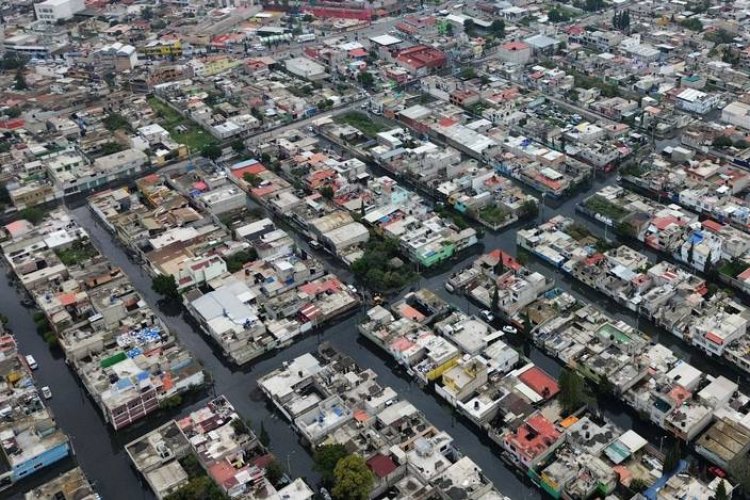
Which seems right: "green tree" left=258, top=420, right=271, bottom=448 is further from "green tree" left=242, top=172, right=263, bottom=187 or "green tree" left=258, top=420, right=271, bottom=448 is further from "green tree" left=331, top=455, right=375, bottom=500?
"green tree" left=242, top=172, right=263, bottom=187

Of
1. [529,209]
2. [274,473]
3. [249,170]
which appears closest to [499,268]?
[529,209]

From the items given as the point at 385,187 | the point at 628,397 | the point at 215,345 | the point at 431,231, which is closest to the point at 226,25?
the point at 385,187

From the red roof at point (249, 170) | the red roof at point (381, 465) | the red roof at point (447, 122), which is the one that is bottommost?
the red roof at point (381, 465)

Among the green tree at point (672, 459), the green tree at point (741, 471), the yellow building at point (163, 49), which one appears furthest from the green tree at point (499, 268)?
the yellow building at point (163, 49)

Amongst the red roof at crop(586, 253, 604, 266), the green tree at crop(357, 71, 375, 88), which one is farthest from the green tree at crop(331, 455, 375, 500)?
the green tree at crop(357, 71, 375, 88)

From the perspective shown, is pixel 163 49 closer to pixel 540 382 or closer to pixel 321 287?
pixel 321 287

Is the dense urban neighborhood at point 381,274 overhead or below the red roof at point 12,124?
below

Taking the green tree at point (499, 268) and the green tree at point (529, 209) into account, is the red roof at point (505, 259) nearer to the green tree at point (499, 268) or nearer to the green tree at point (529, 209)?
the green tree at point (499, 268)

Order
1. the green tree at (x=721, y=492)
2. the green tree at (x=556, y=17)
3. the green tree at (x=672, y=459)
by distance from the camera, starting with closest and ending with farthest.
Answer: the green tree at (x=721, y=492) → the green tree at (x=672, y=459) → the green tree at (x=556, y=17)
